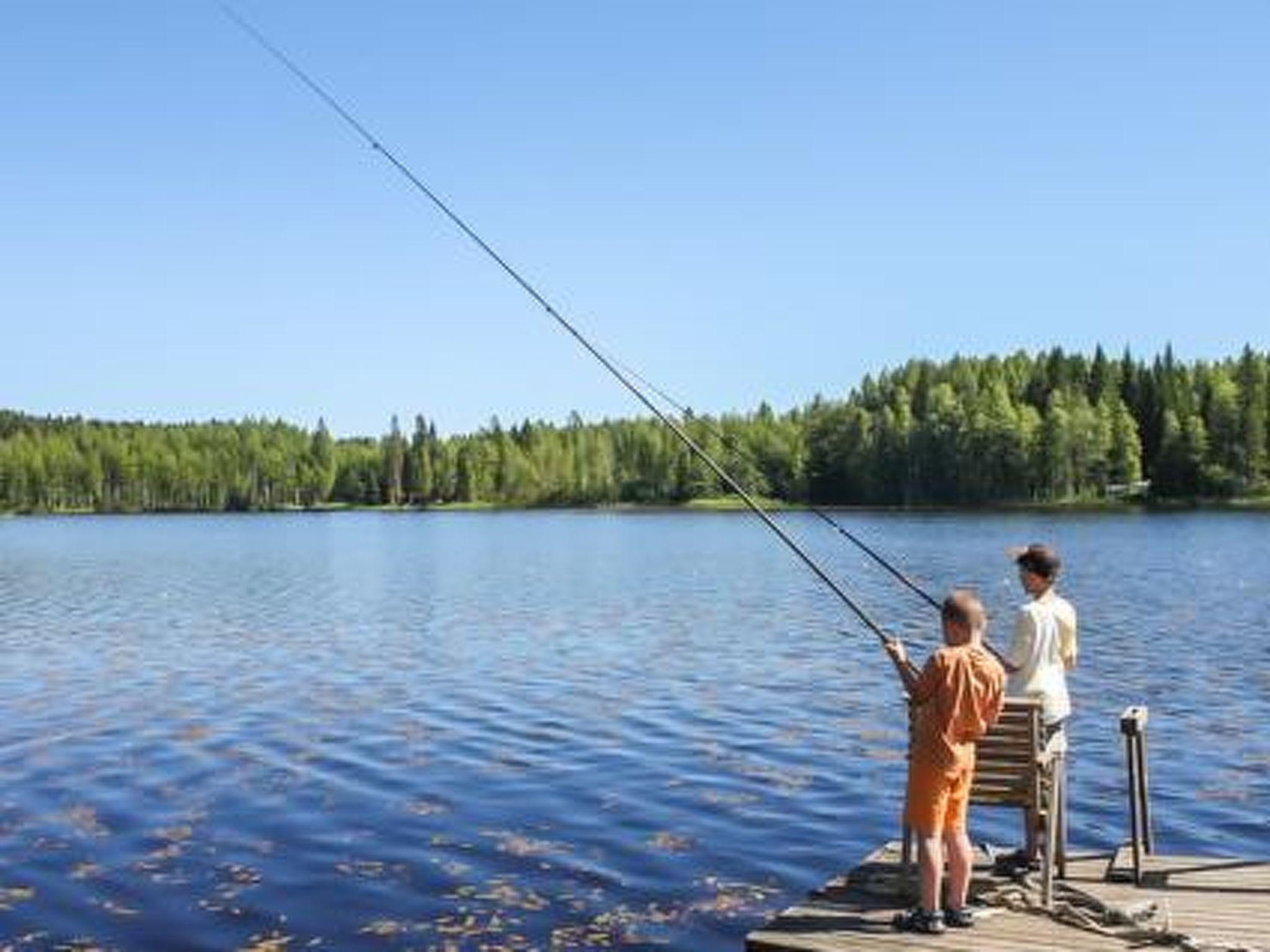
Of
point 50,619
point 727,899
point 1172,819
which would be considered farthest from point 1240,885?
point 50,619

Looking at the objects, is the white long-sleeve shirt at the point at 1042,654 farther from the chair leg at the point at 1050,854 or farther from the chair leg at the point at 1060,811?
the chair leg at the point at 1050,854

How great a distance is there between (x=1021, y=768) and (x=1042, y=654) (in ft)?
3.11

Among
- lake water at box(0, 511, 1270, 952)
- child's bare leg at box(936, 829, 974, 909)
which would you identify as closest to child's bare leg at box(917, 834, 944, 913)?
child's bare leg at box(936, 829, 974, 909)

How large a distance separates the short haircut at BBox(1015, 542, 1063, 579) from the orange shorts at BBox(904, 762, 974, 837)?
191cm

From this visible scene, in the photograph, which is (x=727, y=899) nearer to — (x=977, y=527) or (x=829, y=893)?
(x=829, y=893)

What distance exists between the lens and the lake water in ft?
47.6

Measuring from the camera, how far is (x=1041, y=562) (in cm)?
1162

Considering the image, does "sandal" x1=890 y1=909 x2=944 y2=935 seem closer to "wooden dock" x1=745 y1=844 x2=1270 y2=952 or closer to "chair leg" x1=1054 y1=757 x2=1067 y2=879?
"wooden dock" x1=745 y1=844 x2=1270 y2=952

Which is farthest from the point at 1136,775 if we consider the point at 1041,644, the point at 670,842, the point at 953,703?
the point at 670,842

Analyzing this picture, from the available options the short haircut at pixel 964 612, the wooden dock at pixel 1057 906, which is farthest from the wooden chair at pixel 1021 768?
the short haircut at pixel 964 612

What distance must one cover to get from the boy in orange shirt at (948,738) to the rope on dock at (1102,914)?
29.1 inches

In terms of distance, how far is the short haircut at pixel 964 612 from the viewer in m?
10.3

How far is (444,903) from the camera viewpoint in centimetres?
1441

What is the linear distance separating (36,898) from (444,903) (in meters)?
4.21
